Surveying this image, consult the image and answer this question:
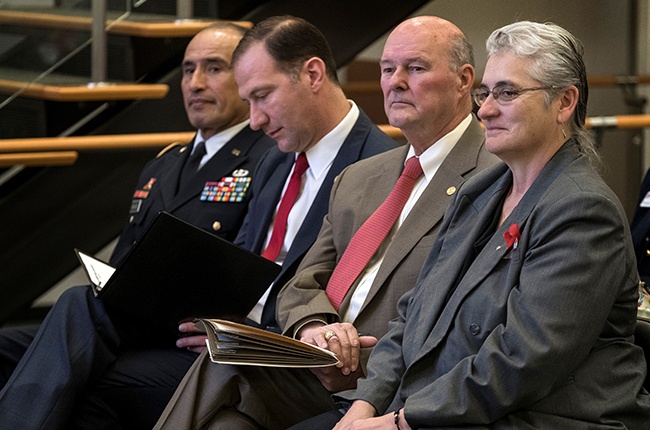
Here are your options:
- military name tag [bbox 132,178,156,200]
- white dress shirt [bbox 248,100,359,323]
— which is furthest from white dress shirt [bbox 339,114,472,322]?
military name tag [bbox 132,178,156,200]

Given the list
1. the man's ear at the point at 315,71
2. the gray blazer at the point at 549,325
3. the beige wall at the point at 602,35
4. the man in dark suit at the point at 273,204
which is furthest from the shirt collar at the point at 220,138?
the beige wall at the point at 602,35

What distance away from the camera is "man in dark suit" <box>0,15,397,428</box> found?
112 inches

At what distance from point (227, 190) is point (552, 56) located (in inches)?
62.1

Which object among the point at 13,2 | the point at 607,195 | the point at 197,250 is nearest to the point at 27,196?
the point at 13,2

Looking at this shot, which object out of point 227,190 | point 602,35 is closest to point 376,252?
point 227,190

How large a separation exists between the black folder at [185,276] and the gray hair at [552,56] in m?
0.87

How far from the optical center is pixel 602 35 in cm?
615

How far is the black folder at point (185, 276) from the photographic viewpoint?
263 cm

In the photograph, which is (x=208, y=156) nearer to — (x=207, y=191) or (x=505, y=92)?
(x=207, y=191)

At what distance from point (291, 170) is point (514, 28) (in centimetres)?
121

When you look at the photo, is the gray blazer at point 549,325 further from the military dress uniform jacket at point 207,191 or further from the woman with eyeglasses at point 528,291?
the military dress uniform jacket at point 207,191

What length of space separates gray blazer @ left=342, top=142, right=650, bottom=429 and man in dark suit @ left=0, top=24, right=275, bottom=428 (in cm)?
145

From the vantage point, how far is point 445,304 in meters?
2.09

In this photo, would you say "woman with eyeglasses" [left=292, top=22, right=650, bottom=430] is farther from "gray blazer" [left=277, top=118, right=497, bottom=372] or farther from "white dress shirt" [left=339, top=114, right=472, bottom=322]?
"white dress shirt" [left=339, top=114, right=472, bottom=322]
